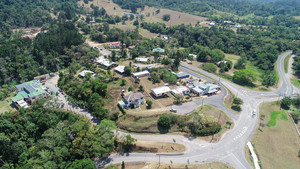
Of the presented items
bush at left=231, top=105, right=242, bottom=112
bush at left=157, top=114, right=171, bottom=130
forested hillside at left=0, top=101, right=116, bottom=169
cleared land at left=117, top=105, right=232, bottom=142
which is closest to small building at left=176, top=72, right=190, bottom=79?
cleared land at left=117, top=105, right=232, bottom=142

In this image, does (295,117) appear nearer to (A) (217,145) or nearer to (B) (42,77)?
(A) (217,145)

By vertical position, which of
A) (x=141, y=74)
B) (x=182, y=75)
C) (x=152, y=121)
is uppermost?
(x=141, y=74)

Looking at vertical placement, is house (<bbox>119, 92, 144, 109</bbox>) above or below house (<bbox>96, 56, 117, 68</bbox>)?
below

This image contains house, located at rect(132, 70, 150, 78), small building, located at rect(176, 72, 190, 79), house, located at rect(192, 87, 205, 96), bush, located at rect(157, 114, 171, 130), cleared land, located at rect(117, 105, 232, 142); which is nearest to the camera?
bush, located at rect(157, 114, 171, 130)

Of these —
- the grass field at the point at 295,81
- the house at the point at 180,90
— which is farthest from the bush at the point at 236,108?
the grass field at the point at 295,81

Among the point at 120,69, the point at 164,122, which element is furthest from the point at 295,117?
the point at 120,69

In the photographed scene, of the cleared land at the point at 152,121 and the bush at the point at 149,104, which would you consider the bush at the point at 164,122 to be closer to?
the cleared land at the point at 152,121

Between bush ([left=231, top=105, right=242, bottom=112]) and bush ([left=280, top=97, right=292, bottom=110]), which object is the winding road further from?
bush ([left=280, top=97, right=292, bottom=110])
